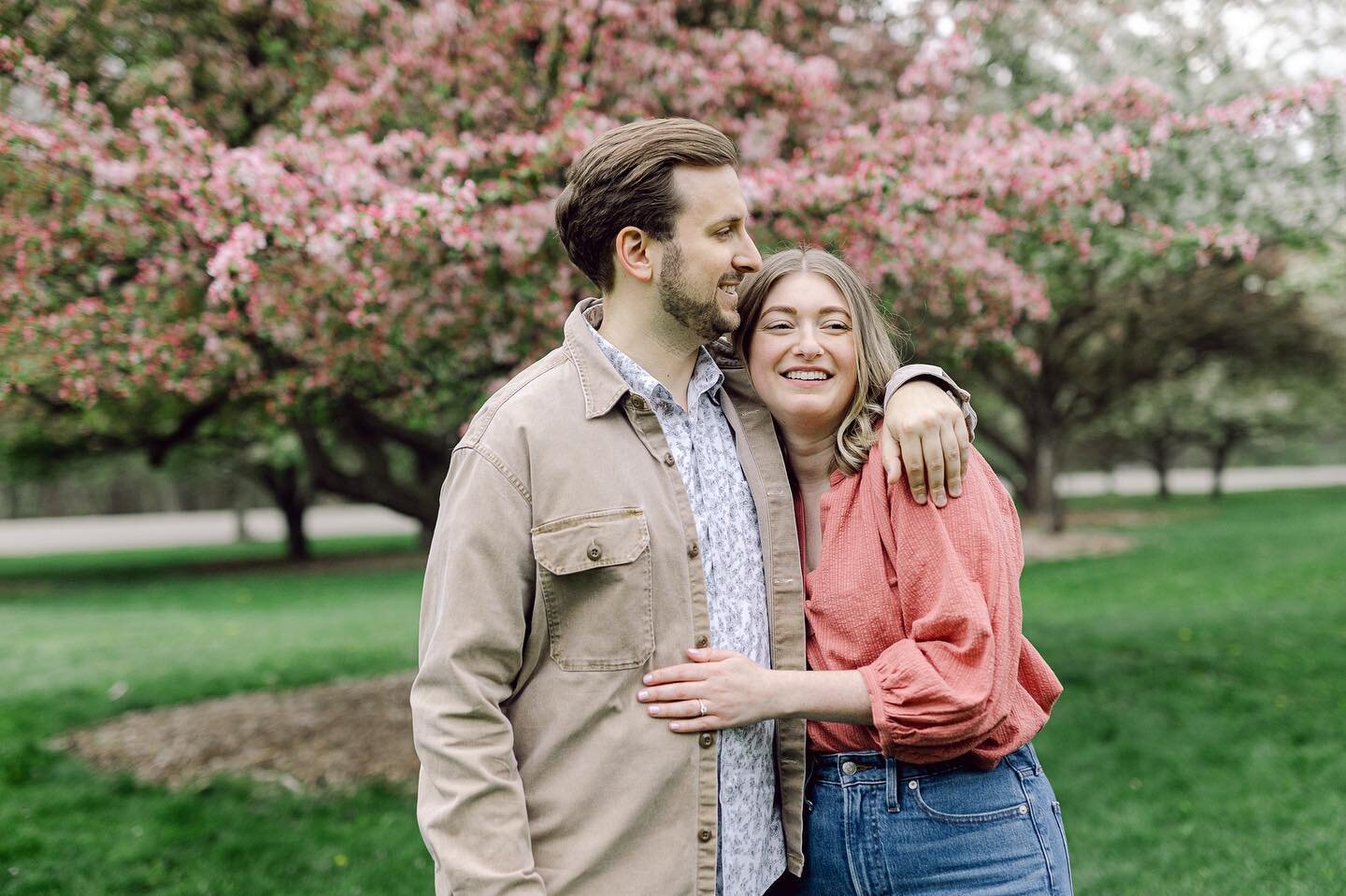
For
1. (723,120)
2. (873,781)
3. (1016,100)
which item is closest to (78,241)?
(723,120)

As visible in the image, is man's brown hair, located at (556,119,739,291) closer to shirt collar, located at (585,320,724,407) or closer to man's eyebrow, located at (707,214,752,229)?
man's eyebrow, located at (707,214,752,229)

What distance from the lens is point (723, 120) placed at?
5.70 metres

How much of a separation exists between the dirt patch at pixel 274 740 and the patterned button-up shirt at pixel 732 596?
441cm

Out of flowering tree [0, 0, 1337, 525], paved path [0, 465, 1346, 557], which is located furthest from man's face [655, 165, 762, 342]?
paved path [0, 465, 1346, 557]

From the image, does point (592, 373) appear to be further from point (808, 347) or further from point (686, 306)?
point (808, 347)

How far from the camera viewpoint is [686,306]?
220cm

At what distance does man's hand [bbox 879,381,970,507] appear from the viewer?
6.64 ft

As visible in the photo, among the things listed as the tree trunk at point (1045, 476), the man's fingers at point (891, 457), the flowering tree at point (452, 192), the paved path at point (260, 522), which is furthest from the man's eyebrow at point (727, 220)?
the paved path at point (260, 522)

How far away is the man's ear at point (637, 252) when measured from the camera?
2172mm

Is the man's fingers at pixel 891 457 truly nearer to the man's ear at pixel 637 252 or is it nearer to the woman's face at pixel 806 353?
the woman's face at pixel 806 353

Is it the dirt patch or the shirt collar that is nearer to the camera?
the shirt collar

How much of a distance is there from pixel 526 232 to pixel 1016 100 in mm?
4525

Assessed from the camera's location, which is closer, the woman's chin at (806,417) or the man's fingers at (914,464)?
the man's fingers at (914,464)

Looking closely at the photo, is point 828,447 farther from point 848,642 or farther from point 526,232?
point 526,232
